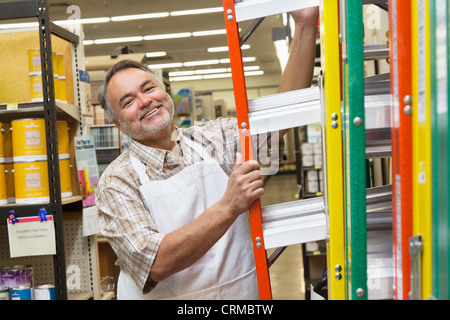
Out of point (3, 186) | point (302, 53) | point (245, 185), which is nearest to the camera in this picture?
point (245, 185)

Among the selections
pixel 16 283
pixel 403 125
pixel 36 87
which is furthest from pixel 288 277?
pixel 403 125

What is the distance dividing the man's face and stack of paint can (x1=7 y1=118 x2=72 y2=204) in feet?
2.31

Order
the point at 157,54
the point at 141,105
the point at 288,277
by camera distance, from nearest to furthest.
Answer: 1. the point at 141,105
2. the point at 288,277
3. the point at 157,54

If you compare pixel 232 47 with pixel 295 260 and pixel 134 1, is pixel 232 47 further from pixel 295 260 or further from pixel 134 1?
pixel 134 1

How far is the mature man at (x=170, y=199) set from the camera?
4.96 ft

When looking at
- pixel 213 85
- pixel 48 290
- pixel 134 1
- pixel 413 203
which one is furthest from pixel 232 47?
pixel 213 85

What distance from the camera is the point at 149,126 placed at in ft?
5.98

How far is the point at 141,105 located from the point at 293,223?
913mm

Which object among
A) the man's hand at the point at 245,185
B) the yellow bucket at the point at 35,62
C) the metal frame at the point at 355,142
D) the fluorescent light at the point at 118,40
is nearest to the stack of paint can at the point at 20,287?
the yellow bucket at the point at 35,62

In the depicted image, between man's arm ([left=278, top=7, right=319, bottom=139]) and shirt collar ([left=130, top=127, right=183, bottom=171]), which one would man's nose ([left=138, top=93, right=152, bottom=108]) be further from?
man's arm ([left=278, top=7, right=319, bottom=139])

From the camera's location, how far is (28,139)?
2410 millimetres

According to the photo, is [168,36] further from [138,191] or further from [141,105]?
[138,191]

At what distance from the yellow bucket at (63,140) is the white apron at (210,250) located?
3.41ft

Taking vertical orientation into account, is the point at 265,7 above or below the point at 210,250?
above
